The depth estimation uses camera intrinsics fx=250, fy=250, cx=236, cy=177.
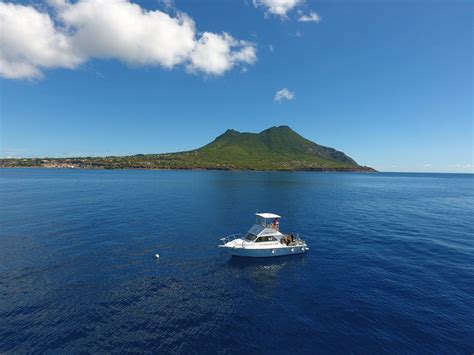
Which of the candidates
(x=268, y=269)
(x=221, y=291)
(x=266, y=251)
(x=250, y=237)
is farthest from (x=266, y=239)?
(x=221, y=291)

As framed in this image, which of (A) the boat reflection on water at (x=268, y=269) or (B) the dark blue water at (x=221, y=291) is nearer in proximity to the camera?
(B) the dark blue water at (x=221, y=291)

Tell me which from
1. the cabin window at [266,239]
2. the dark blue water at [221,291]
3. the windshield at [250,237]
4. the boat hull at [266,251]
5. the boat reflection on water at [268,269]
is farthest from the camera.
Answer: the windshield at [250,237]

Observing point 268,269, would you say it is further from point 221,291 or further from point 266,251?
point 221,291

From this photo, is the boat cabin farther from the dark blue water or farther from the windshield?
the dark blue water

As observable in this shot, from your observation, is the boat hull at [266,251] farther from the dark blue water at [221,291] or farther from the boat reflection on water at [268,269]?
the dark blue water at [221,291]

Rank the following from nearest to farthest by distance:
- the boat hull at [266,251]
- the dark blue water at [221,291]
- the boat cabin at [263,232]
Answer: the dark blue water at [221,291]
the boat hull at [266,251]
the boat cabin at [263,232]

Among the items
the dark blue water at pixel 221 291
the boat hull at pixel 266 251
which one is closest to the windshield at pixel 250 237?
the boat hull at pixel 266 251

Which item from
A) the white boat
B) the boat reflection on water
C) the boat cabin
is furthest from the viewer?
the boat cabin

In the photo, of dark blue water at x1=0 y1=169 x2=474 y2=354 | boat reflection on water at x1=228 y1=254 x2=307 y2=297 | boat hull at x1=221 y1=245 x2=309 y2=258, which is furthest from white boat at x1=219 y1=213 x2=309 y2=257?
dark blue water at x1=0 y1=169 x2=474 y2=354
